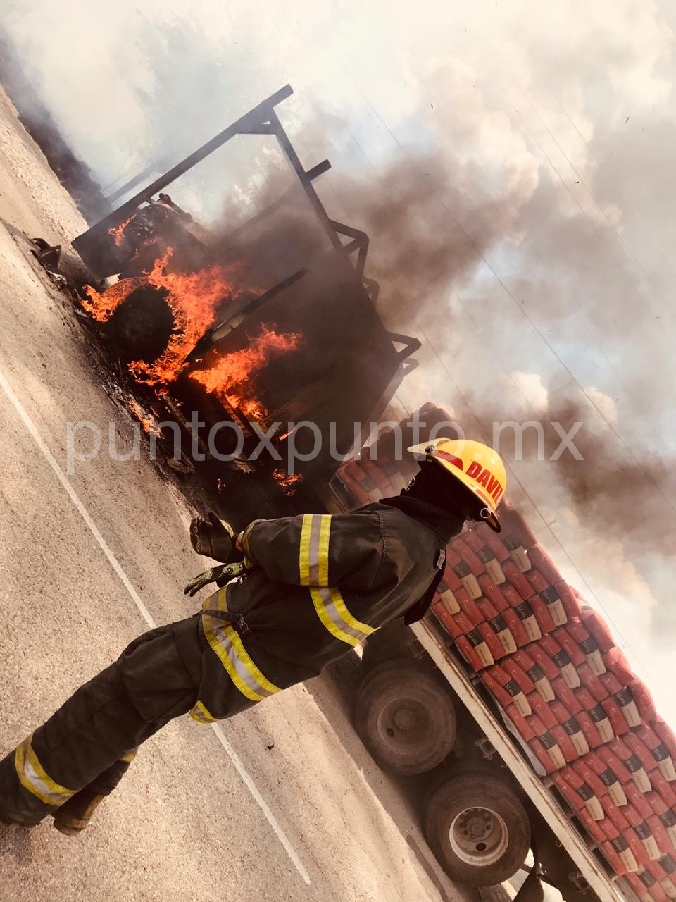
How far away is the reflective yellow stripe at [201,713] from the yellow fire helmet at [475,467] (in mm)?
1403

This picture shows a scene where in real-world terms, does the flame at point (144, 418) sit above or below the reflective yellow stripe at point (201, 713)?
above

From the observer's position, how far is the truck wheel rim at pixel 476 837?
482 centimetres

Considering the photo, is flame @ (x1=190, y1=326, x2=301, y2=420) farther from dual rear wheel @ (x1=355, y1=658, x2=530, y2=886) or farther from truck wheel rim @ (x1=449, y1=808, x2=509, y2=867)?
truck wheel rim @ (x1=449, y1=808, x2=509, y2=867)

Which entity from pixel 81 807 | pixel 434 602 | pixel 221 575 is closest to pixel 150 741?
pixel 81 807

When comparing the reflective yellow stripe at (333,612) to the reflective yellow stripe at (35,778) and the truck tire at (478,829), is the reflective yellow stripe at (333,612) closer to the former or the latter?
the reflective yellow stripe at (35,778)

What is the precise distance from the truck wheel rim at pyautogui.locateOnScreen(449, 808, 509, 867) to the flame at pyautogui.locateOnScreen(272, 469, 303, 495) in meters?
3.14

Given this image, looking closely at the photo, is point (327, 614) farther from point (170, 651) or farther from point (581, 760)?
point (581, 760)

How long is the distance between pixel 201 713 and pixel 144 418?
3.95m

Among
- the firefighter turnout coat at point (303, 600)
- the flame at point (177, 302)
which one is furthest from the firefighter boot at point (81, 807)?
the flame at point (177, 302)

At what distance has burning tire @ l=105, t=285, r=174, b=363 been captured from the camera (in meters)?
5.88

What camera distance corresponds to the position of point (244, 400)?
5.89m

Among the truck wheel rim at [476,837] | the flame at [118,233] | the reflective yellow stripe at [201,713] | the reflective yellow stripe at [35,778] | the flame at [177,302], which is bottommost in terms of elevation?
the truck wheel rim at [476,837]

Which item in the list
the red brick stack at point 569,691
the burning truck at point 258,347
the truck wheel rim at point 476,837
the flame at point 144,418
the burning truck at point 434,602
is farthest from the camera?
the burning truck at point 258,347

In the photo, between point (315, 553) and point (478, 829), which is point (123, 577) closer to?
point (315, 553)
